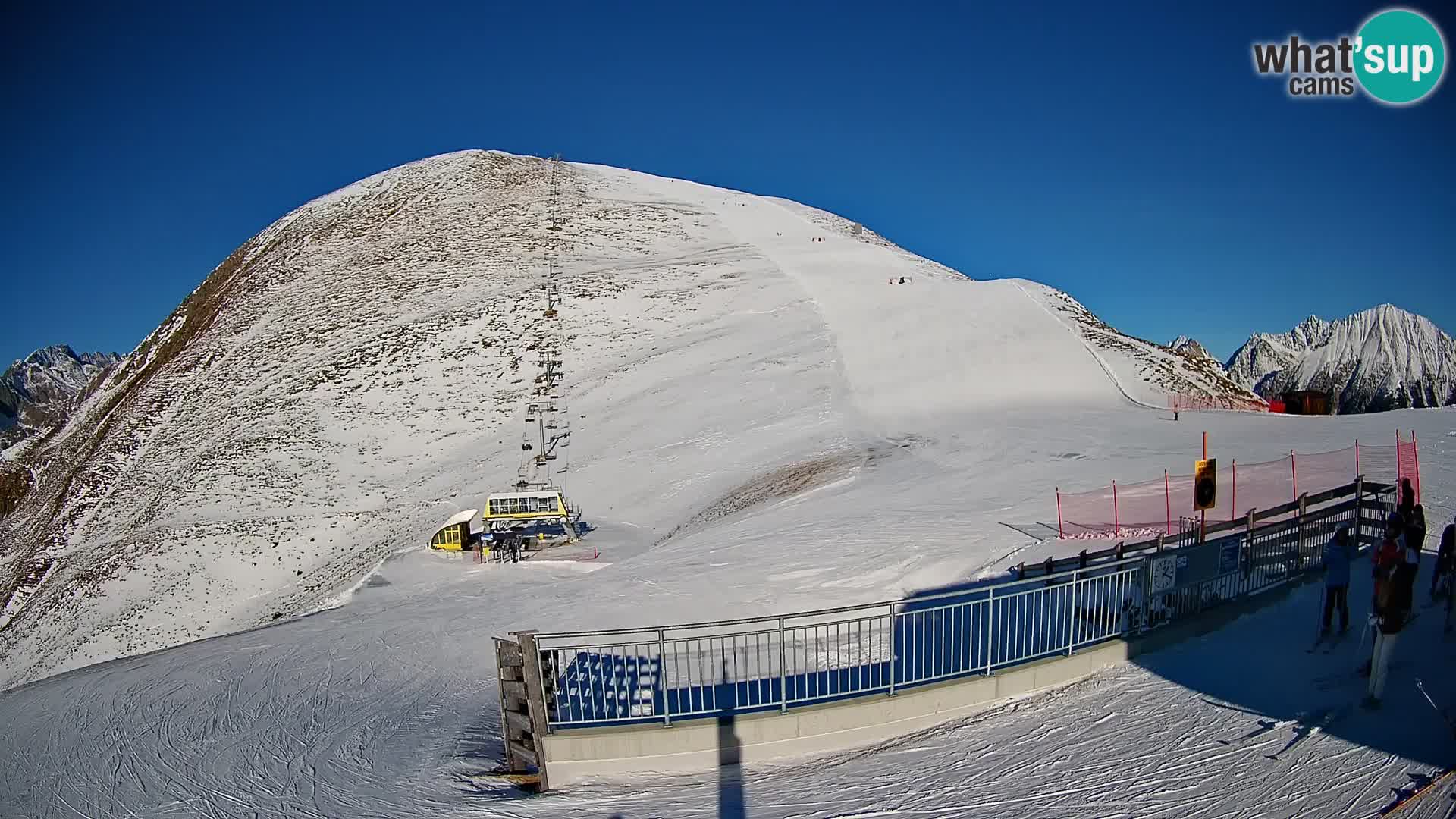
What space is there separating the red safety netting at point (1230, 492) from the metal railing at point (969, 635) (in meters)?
3.41

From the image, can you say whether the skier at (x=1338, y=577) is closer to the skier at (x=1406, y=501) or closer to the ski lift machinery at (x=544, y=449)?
the skier at (x=1406, y=501)

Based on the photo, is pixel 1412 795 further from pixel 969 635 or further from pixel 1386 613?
pixel 969 635

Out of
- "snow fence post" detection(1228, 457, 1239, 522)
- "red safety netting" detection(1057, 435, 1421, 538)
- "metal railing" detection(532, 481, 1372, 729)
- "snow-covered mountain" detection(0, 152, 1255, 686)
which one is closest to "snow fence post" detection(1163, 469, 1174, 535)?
"red safety netting" detection(1057, 435, 1421, 538)

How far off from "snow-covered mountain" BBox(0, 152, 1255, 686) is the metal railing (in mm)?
5279

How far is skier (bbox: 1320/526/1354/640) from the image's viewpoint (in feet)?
29.8

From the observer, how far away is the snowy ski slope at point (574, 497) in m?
8.37

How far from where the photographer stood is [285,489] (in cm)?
3747

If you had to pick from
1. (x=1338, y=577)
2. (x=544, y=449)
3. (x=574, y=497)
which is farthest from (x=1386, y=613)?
(x=544, y=449)

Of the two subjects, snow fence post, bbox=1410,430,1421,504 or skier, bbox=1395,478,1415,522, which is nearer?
skier, bbox=1395,478,1415,522

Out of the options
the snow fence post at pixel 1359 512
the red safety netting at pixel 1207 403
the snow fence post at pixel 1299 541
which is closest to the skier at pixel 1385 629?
the snow fence post at pixel 1299 541

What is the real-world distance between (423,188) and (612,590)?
65458 mm

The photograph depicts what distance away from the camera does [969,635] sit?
32.6ft

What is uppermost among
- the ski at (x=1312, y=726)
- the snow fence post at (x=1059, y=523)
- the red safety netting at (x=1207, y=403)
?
the red safety netting at (x=1207, y=403)

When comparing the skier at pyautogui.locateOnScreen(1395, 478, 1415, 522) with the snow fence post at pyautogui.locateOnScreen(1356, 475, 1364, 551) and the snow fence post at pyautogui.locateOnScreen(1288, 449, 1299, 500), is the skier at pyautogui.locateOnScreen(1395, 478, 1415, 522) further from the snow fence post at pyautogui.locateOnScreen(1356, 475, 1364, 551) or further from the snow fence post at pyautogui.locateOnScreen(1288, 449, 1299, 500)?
the snow fence post at pyautogui.locateOnScreen(1288, 449, 1299, 500)
